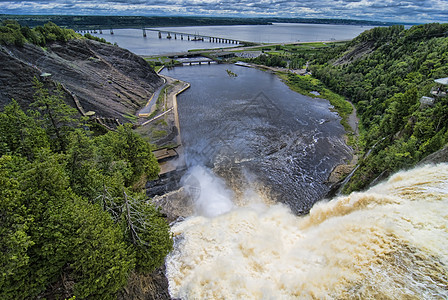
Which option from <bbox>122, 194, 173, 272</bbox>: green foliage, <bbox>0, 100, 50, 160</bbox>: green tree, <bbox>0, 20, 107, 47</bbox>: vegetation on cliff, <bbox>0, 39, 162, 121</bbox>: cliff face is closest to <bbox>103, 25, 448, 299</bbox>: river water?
<bbox>122, 194, 173, 272</bbox>: green foliage

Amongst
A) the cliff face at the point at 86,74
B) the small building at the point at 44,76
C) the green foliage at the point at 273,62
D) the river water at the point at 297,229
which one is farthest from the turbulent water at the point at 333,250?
the green foliage at the point at 273,62

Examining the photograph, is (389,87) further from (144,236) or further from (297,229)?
(144,236)

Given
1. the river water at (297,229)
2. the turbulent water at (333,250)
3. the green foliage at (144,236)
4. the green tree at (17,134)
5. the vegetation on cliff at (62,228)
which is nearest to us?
the vegetation on cliff at (62,228)

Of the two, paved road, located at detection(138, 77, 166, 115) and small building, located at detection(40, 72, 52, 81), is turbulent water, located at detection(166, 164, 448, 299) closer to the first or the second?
small building, located at detection(40, 72, 52, 81)

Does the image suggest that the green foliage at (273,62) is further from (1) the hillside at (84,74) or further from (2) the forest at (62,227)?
(2) the forest at (62,227)

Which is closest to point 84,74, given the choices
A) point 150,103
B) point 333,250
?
point 150,103

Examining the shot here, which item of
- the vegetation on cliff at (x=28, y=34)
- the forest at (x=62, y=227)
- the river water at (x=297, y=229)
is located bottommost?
the river water at (x=297, y=229)
